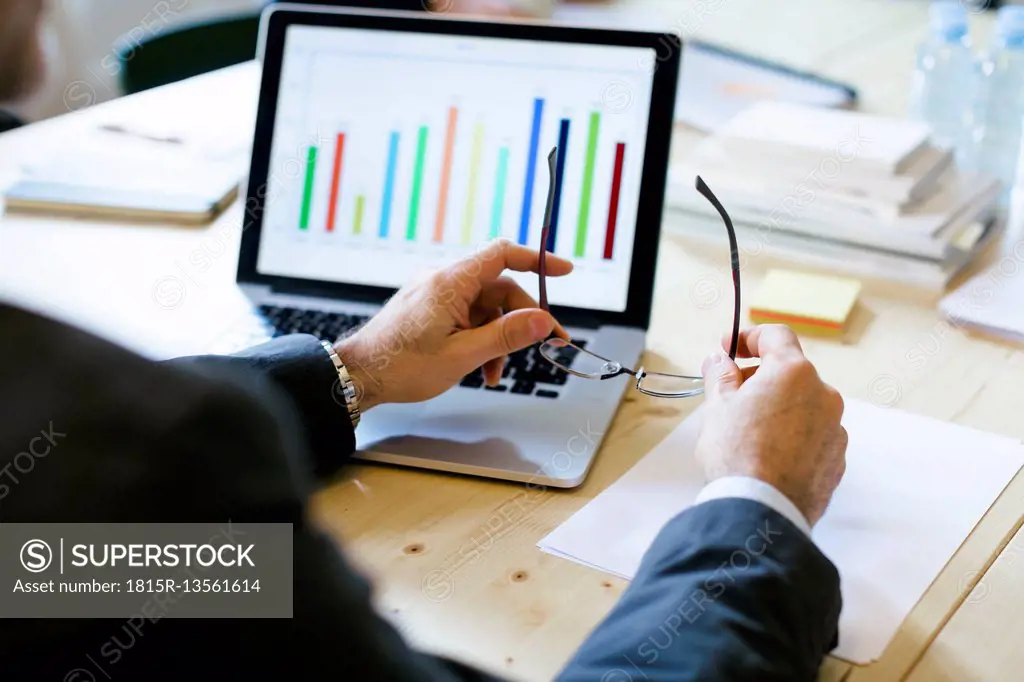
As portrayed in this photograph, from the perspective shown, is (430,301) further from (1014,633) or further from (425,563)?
(1014,633)

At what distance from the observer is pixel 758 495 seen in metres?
0.78

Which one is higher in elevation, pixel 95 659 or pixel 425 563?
pixel 95 659

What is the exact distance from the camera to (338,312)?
127 centimetres

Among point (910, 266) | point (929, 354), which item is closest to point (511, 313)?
point (929, 354)

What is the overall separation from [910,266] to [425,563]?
788 mm

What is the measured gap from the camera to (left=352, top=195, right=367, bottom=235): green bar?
131 cm

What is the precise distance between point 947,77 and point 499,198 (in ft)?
2.73

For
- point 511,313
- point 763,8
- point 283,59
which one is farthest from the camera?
point 763,8

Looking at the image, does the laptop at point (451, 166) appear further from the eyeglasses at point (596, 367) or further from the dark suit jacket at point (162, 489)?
the dark suit jacket at point (162, 489)

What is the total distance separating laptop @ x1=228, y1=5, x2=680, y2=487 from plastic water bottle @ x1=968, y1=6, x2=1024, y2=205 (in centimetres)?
62

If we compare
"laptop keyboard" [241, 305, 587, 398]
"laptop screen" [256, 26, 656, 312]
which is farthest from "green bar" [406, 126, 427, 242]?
"laptop keyboard" [241, 305, 587, 398]

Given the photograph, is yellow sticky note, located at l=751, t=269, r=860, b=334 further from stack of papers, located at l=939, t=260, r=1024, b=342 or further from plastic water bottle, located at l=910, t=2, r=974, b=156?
plastic water bottle, located at l=910, t=2, r=974, b=156

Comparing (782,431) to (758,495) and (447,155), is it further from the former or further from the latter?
(447,155)

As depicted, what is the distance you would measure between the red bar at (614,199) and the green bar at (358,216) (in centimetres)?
30
